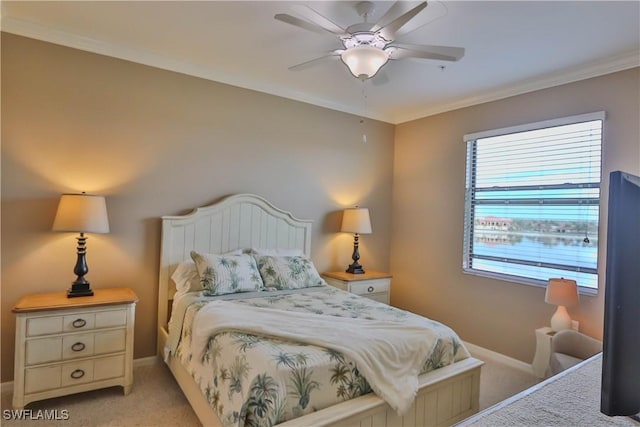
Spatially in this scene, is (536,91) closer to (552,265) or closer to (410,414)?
(552,265)

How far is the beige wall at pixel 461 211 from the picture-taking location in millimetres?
2887

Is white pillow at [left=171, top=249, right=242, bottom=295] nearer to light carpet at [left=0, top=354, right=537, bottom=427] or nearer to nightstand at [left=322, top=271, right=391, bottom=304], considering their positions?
light carpet at [left=0, top=354, right=537, bottom=427]

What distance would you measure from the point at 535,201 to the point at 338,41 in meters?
2.26

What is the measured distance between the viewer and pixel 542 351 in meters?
2.99

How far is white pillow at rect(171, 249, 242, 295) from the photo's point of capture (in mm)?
3004

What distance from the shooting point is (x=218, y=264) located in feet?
9.72

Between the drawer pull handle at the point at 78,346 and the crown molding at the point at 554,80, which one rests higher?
the crown molding at the point at 554,80

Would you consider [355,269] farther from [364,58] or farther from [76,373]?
[76,373]

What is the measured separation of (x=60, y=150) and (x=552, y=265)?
13.6 feet

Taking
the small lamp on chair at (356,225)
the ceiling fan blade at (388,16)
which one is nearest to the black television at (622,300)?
the ceiling fan blade at (388,16)

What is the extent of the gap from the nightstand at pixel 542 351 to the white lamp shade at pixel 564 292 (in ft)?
0.97

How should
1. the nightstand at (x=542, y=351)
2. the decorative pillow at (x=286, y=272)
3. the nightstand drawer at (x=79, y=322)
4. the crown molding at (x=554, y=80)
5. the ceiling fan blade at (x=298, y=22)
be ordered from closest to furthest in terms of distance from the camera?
the ceiling fan blade at (x=298, y=22) < the nightstand drawer at (x=79, y=322) < the crown molding at (x=554, y=80) < the nightstand at (x=542, y=351) < the decorative pillow at (x=286, y=272)

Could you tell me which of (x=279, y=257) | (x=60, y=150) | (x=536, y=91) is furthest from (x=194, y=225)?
(x=536, y=91)

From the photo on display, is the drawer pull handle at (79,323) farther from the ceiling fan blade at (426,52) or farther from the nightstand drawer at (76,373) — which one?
the ceiling fan blade at (426,52)
